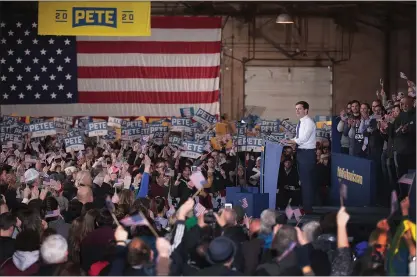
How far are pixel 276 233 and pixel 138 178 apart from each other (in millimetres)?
7670

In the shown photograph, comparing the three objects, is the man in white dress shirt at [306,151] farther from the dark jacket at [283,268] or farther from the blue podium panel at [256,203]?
the dark jacket at [283,268]

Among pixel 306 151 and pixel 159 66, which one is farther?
pixel 159 66

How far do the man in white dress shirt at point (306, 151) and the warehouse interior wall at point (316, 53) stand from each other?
1740 centimetres

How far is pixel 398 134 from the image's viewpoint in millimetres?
12445

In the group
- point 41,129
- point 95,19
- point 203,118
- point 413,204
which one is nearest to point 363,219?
point 413,204

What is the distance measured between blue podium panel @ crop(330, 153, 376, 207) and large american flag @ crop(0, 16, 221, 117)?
15319 millimetres

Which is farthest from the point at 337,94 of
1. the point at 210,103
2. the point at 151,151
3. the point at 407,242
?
the point at 407,242

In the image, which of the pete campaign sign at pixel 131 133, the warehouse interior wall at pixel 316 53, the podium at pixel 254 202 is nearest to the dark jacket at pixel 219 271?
the podium at pixel 254 202

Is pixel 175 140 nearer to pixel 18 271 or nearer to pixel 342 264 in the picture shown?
pixel 18 271

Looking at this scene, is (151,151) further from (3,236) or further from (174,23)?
(3,236)

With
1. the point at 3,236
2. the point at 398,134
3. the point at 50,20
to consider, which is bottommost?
the point at 3,236

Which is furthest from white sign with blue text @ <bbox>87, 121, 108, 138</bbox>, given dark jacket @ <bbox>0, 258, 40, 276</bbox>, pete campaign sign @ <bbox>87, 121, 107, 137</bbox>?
dark jacket @ <bbox>0, 258, 40, 276</bbox>

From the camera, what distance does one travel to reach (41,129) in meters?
20.5

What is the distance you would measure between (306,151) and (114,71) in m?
16.5
